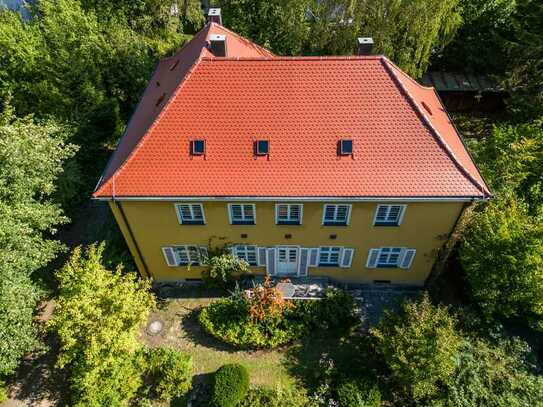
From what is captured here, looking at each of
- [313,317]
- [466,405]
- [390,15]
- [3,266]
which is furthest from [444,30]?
[3,266]

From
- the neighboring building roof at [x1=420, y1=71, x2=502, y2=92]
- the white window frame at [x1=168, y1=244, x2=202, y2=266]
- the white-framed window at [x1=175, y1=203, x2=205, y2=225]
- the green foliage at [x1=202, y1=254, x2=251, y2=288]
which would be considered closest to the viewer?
the white-framed window at [x1=175, y1=203, x2=205, y2=225]

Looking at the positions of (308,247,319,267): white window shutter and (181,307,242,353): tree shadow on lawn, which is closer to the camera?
(181,307,242,353): tree shadow on lawn

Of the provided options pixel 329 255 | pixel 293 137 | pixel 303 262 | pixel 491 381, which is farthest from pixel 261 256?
pixel 491 381

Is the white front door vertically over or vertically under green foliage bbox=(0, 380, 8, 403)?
over

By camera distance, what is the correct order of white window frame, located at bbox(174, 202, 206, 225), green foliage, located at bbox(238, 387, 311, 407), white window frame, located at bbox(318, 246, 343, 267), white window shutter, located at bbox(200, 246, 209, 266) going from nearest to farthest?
1. green foliage, located at bbox(238, 387, 311, 407)
2. white window frame, located at bbox(174, 202, 206, 225)
3. white window frame, located at bbox(318, 246, 343, 267)
4. white window shutter, located at bbox(200, 246, 209, 266)

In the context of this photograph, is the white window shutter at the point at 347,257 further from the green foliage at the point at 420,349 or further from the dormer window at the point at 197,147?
the dormer window at the point at 197,147

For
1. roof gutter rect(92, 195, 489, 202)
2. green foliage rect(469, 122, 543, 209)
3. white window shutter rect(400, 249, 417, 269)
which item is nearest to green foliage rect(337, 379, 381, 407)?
white window shutter rect(400, 249, 417, 269)

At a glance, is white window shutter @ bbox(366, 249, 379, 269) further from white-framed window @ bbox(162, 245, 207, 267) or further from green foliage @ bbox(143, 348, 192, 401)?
green foliage @ bbox(143, 348, 192, 401)
